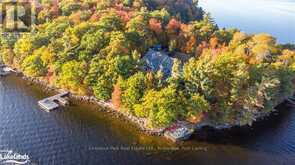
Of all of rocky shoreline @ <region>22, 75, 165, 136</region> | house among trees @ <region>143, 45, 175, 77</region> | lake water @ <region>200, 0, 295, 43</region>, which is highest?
lake water @ <region>200, 0, 295, 43</region>

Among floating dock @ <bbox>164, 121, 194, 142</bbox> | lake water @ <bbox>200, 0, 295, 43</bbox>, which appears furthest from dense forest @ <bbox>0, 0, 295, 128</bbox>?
lake water @ <bbox>200, 0, 295, 43</bbox>

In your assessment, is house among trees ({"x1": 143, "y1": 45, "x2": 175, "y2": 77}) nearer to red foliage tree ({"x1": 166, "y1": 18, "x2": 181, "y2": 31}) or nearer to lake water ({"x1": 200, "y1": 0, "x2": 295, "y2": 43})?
red foliage tree ({"x1": 166, "y1": 18, "x2": 181, "y2": 31})

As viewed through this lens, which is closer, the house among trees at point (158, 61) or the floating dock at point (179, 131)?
the floating dock at point (179, 131)

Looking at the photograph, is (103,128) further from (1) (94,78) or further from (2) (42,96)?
(2) (42,96)

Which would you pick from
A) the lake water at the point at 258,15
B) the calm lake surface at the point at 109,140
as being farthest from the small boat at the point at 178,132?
the lake water at the point at 258,15

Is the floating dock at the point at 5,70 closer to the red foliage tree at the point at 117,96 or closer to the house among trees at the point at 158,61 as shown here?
the red foliage tree at the point at 117,96

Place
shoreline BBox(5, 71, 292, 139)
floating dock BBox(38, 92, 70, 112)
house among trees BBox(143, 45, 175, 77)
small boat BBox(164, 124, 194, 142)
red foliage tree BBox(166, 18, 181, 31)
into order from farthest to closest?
red foliage tree BBox(166, 18, 181, 31)
house among trees BBox(143, 45, 175, 77)
floating dock BBox(38, 92, 70, 112)
shoreline BBox(5, 71, 292, 139)
small boat BBox(164, 124, 194, 142)
